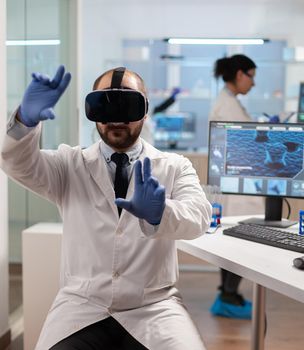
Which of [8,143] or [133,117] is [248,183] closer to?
[133,117]

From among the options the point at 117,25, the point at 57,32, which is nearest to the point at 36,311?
the point at 57,32

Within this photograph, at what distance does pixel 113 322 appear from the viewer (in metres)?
1.62

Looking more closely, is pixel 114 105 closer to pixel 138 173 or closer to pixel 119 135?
pixel 119 135

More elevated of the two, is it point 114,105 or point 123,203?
point 114,105

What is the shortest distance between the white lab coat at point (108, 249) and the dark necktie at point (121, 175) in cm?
2

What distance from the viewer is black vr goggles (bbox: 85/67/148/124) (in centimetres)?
159

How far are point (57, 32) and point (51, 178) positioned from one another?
2.09 meters

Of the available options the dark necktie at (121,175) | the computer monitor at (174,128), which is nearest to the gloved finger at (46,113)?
the dark necktie at (121,175)

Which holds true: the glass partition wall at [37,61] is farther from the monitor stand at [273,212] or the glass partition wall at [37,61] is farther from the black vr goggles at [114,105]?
the monitor stand at [273,212]

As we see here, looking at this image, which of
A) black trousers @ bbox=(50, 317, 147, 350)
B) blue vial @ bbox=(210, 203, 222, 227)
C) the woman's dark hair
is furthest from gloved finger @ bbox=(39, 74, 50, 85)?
the woman's dark hair

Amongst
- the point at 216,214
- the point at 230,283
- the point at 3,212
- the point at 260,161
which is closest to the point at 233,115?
the point at 230,283

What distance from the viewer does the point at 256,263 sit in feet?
5.24

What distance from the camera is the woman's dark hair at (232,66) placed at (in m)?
3.40

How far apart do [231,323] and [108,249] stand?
1.63 m
